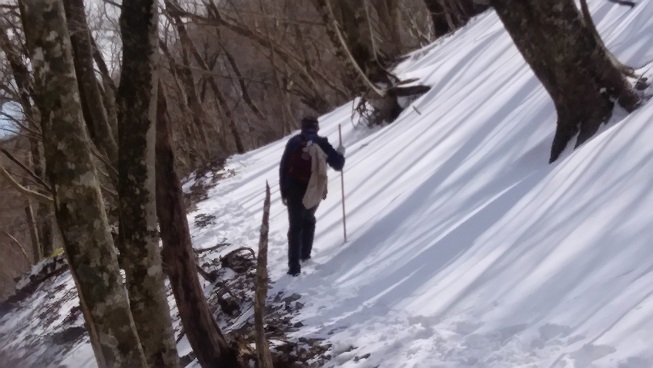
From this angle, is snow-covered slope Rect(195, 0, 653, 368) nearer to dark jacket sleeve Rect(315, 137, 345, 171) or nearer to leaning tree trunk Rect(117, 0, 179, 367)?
dark jacket sleeve Rect(315, 137, 345, 171)

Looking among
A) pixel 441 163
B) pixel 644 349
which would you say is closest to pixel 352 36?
pixel 441 163

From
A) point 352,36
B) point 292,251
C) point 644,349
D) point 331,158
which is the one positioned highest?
point 352,36

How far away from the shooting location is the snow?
4082 mm

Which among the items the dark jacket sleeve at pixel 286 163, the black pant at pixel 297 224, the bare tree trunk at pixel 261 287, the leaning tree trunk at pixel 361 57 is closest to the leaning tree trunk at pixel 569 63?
the dark jacket sleeve at pixel 286 163

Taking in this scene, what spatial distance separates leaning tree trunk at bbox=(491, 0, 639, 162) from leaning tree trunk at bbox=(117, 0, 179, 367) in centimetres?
318

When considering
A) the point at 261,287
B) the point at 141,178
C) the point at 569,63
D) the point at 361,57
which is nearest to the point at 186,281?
the point at 261,287

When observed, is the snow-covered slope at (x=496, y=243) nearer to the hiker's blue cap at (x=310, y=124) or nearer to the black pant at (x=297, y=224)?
the black pant at (x=297, y=224)

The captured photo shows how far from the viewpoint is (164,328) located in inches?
Result: 192

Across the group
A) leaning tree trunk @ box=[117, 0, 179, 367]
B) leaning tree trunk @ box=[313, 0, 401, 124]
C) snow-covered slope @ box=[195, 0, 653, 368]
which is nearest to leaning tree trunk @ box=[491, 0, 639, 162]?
snow-covered slope @ box=[195, 0, 653, 368]

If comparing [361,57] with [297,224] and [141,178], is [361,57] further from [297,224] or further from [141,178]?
[141,178]

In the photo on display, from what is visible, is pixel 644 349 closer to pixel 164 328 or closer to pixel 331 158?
pixel 164 328

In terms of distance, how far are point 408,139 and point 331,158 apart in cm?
319

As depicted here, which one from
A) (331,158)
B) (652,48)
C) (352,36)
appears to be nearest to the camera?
(652,48)

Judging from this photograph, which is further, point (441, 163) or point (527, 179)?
point (441, 163)
